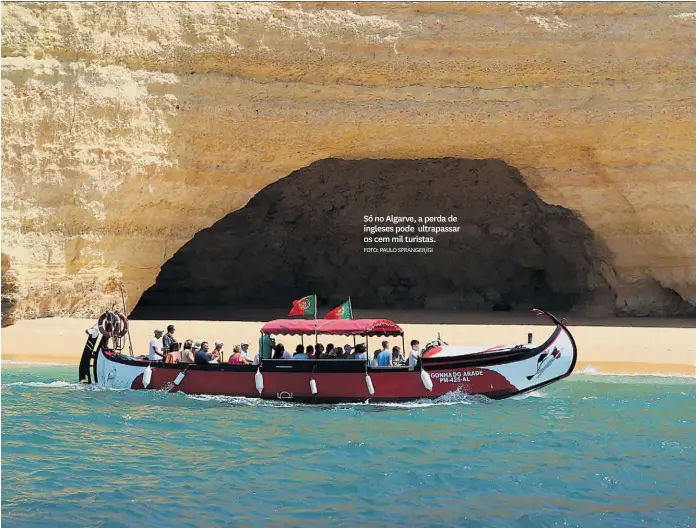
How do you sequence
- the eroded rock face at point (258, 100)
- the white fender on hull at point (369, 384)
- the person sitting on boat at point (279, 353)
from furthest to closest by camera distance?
the eroded rock face at point (258, 100), the person sitting on boat at point (279, 353), the white fender on hull at point (369, 384)

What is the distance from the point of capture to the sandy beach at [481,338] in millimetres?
15531

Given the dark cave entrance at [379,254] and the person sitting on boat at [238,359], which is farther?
the dark cave entrance at [379,254]

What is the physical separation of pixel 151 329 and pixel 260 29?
6.66 metres

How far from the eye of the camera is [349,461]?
9.30 m

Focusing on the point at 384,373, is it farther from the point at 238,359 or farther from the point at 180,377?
the point at 180,377

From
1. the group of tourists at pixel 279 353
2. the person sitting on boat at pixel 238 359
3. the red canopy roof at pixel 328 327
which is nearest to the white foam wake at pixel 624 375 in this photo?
the group of tourists at pixel 279 353

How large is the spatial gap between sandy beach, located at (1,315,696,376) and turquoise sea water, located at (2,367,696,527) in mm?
2083

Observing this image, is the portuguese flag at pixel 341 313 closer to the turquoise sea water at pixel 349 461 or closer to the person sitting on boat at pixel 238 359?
the person sitting on boat at pixel 238 359

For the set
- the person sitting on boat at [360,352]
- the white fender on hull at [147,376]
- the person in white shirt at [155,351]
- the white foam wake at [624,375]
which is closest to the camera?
the person sitting on boat at [360,352]

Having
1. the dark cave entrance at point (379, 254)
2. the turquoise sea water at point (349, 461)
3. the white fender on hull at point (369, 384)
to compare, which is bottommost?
the turquoise sea water at point (349, 461)

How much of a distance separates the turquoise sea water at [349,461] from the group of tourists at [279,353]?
753 mm

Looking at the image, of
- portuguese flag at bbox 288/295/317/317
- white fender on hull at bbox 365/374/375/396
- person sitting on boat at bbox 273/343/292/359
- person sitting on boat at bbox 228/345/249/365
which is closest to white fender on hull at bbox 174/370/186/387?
person sitting on boat at bbox 228/345/249/365

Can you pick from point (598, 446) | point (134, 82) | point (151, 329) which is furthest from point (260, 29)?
point (598, 446)

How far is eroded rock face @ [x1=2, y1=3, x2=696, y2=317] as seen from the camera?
18.0 m
